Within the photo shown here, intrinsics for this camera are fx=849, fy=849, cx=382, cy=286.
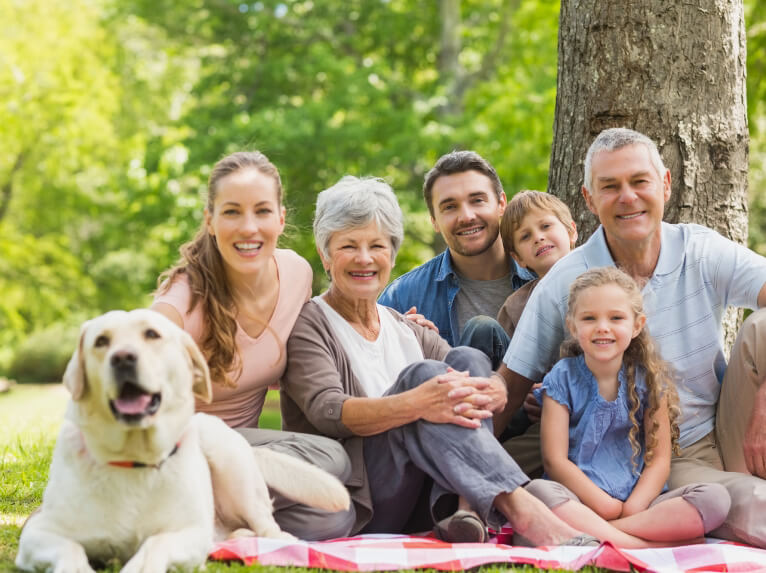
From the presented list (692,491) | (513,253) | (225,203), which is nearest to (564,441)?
(692,491)

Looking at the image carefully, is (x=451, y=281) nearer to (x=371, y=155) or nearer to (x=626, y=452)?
(x=626, y=452)

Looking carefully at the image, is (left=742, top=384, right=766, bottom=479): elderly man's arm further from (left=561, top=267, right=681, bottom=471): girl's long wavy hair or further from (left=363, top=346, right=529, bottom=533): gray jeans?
(left=363, top=346, right=529, bottom=533): gray jeans

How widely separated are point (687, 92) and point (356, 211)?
2142mm

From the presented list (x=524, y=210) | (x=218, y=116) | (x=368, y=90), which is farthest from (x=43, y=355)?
(x=524, y=210)

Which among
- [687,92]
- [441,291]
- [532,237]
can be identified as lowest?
[441,291]

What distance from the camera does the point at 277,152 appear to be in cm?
1378

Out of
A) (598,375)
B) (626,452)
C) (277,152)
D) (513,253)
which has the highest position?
(277,152)

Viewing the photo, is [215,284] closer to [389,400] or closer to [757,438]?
[389,400]

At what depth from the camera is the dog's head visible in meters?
2.60

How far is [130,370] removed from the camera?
260 cm

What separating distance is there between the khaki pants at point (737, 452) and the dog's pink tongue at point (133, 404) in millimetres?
2221

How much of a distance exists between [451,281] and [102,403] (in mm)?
2379

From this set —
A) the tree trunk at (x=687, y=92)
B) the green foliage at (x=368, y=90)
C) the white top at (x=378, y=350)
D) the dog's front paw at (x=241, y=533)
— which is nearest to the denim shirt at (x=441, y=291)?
the white top at (x=378, y=350)

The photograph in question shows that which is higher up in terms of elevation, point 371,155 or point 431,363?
point 371,155
